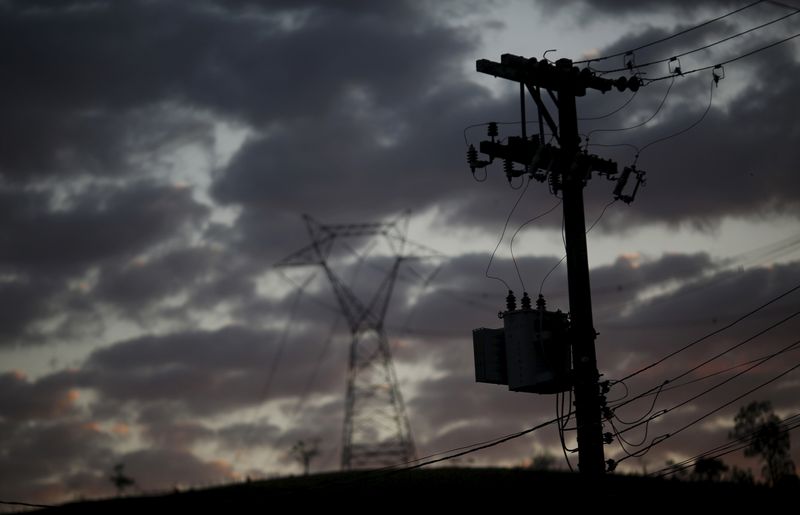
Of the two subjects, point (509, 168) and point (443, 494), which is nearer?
point (509, 168)

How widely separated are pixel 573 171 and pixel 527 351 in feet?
11.8

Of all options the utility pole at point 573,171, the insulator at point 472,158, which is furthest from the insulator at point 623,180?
the insulator at point 472,158

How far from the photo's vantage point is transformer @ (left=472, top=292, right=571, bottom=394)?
19.3 m

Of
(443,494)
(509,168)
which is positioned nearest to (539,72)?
(509,168)

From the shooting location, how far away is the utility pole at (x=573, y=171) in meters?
19.0

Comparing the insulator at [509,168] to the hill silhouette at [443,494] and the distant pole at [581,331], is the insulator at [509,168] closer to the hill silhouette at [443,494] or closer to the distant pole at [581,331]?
the distant pole at [581,331]

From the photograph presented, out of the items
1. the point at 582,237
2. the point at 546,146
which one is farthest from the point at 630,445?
the point at 546,146

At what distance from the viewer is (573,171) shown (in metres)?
20.0

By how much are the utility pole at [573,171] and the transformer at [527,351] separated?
0.26 metres

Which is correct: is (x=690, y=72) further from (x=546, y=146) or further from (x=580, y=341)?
(x=580, y=341)

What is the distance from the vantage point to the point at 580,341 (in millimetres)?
19188

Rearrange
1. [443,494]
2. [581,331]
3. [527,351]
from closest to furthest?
[581,331] < [527,351] < [443,494]

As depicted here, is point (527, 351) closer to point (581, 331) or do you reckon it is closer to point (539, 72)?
point (581, 331)

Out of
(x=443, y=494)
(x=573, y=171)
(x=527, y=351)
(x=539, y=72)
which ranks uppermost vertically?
(x=539, y=72)
